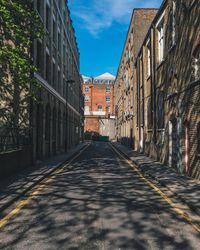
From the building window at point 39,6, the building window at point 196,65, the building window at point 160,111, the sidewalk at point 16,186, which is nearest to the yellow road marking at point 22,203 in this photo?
the sidewalk at point 16,186

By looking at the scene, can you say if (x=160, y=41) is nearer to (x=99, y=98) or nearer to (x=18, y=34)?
(x=18, y=34)

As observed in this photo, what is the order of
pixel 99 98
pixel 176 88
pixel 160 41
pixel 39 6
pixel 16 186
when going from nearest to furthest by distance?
pixel 16 186 < pixel 176 88 < pixel 160 41 < pixel 39 6 < pixel 99 98

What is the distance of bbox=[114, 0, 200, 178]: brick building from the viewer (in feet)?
43.3

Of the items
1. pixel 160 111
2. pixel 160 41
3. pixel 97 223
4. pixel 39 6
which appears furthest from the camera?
pixel 39 6

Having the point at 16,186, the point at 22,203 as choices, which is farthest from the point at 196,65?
the point at 22,203

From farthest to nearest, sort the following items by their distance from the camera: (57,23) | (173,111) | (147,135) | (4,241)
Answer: (57,23), (147,135), (173,111), (4,241)

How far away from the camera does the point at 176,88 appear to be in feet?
52.9

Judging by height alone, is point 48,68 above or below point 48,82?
above

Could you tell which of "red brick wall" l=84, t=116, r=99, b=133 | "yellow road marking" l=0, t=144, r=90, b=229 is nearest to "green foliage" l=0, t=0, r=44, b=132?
"yellow road marking" l=0, t=144, r=90, b=229

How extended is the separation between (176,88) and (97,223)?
35.1 feet

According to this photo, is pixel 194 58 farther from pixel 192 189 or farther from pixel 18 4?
pixel 18 4

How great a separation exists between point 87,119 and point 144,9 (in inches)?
2182

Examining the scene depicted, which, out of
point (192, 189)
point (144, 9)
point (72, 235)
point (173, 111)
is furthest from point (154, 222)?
point (144, 9)

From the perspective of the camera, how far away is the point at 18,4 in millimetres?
12531
